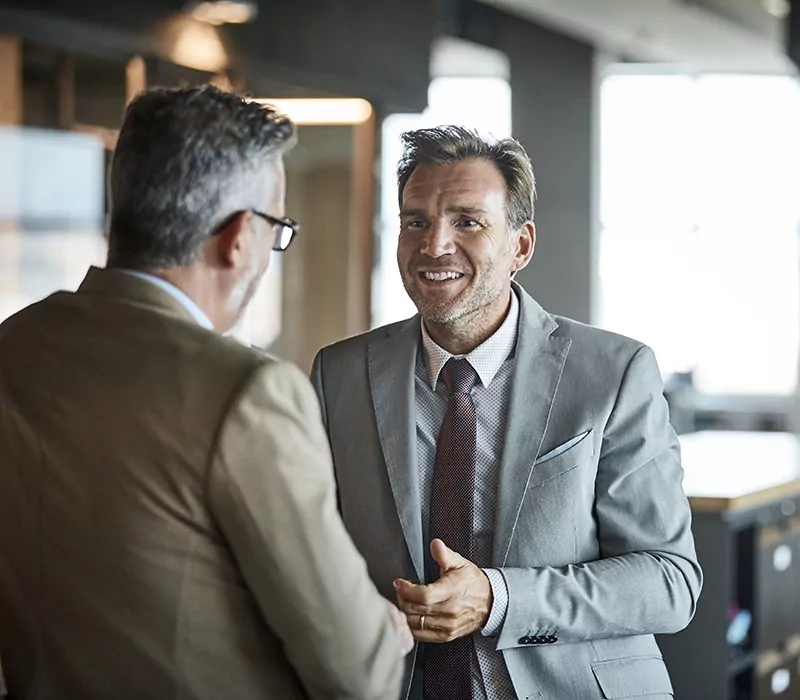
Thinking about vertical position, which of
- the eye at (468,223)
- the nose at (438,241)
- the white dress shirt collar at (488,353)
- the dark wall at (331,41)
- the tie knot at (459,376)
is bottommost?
the tie knot at (459,376)

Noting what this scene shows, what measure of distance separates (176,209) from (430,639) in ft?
3.00

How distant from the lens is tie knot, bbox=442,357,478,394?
250 cm

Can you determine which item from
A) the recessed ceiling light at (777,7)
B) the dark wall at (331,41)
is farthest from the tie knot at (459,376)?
the recessed ceiling light at (777,7)

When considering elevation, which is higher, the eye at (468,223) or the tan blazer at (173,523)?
Result: the eye at (468,223)

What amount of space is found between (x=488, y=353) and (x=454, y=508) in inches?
12.7

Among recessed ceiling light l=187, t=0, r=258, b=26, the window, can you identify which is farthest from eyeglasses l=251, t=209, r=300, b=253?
the window

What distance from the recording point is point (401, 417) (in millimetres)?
2498

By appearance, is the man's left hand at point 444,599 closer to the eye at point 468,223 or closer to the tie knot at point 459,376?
the tie knot at point 459,376

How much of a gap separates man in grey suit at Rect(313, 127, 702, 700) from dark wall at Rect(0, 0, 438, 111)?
13.4 ft

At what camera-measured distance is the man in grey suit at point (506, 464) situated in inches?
93.1

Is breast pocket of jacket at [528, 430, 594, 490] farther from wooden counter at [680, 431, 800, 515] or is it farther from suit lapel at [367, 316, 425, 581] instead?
wooden counter at [680, 431, 800, 515]

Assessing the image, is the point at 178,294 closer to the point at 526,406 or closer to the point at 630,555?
the point at 526,406

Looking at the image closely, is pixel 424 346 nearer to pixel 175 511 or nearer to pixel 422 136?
pixel 422 136

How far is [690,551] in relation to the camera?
2465mm
